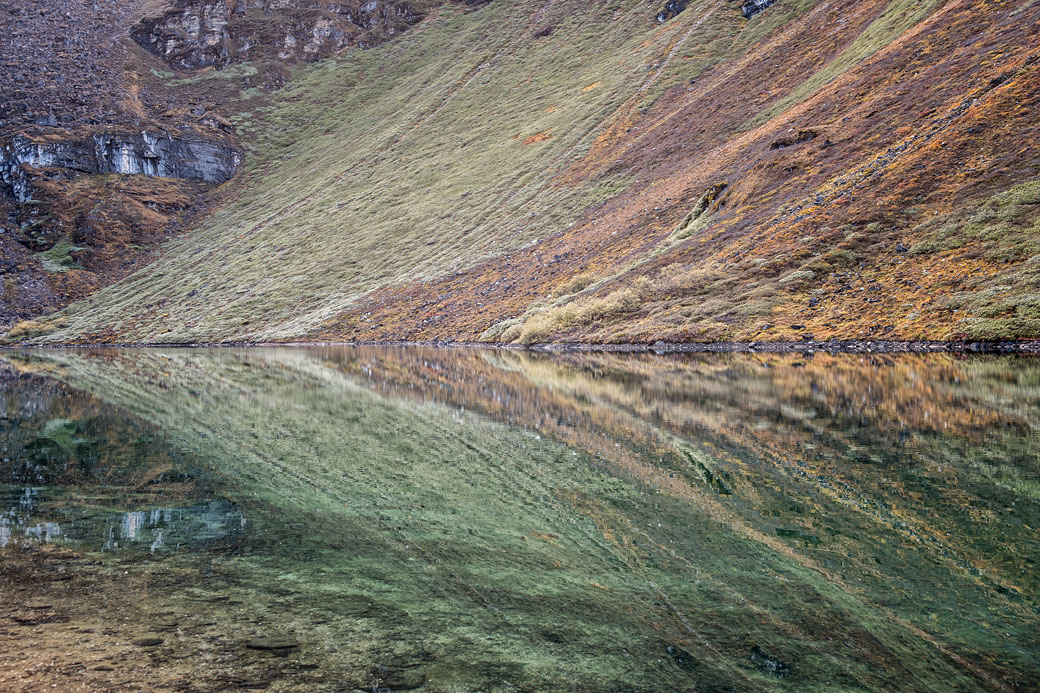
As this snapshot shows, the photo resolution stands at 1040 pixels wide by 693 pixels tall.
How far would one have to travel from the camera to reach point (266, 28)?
502 feet

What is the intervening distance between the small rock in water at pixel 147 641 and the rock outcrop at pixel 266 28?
165m

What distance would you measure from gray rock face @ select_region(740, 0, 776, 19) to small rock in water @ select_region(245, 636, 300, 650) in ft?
316

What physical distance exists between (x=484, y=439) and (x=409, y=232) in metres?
70.4

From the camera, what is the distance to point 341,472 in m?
11.4

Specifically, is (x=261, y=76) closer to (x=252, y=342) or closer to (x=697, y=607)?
(x=252, y=342)

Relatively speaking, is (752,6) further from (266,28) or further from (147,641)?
(266,28)

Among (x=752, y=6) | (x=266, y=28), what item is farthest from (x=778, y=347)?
(x=266, y=28)

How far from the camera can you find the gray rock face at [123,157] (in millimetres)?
106819

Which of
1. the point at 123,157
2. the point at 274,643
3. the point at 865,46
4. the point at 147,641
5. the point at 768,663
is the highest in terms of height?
the point at 123,157

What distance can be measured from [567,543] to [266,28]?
17430 centimetres

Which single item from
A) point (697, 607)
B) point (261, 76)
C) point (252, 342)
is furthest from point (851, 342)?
point (261, 76)

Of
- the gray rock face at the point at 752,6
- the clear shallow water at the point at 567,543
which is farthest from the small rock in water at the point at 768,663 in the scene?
the gray rock face at the point at 752,6

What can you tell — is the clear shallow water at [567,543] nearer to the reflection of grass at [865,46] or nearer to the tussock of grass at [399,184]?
the reflection of grass at [865,46]

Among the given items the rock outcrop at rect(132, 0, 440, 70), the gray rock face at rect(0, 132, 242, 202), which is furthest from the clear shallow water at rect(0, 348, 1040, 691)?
the rock outcrop at rect(132, 0, 440, 70)
